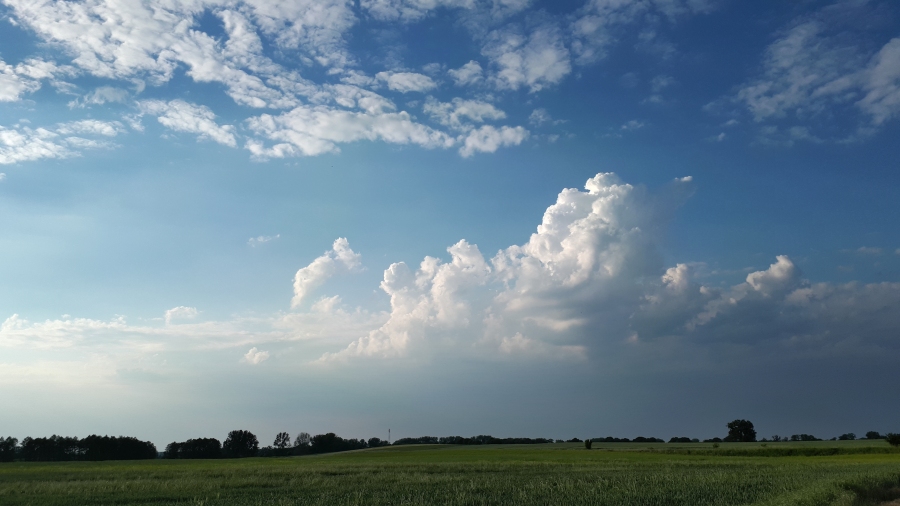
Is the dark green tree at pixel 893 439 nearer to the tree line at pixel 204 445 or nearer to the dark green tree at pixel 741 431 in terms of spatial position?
the tree line at pixel 204 445

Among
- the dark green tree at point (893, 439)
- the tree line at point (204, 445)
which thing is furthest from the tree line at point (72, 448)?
the dark green tree at point (893, 439)

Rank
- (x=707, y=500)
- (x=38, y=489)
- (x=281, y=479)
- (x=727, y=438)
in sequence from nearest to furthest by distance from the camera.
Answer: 1. (x=707, y=500)
2. (x=38, y=489)
3. (x=281, y=479)
4. (x=727, y=438)

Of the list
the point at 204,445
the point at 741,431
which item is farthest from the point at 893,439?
the point at 204,445

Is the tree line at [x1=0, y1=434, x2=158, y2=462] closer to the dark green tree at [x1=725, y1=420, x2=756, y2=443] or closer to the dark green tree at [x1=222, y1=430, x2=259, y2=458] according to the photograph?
the dark green tree at [x1=222, y1=430, x2=259, y2=458]

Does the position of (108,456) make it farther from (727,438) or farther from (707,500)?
(727,438)

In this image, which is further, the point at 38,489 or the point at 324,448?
the point at 324,448

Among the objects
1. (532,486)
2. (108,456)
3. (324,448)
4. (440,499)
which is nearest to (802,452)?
(532,486)

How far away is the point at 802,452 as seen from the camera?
8069 centimetres

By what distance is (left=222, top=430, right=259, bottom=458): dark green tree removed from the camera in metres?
161

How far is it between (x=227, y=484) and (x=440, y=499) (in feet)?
52.2

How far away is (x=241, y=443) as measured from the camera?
163 meters

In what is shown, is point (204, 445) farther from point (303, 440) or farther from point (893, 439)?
point (893, 439)

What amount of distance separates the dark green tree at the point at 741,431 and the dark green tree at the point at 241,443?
13483cm

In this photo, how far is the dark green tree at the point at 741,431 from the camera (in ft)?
520
